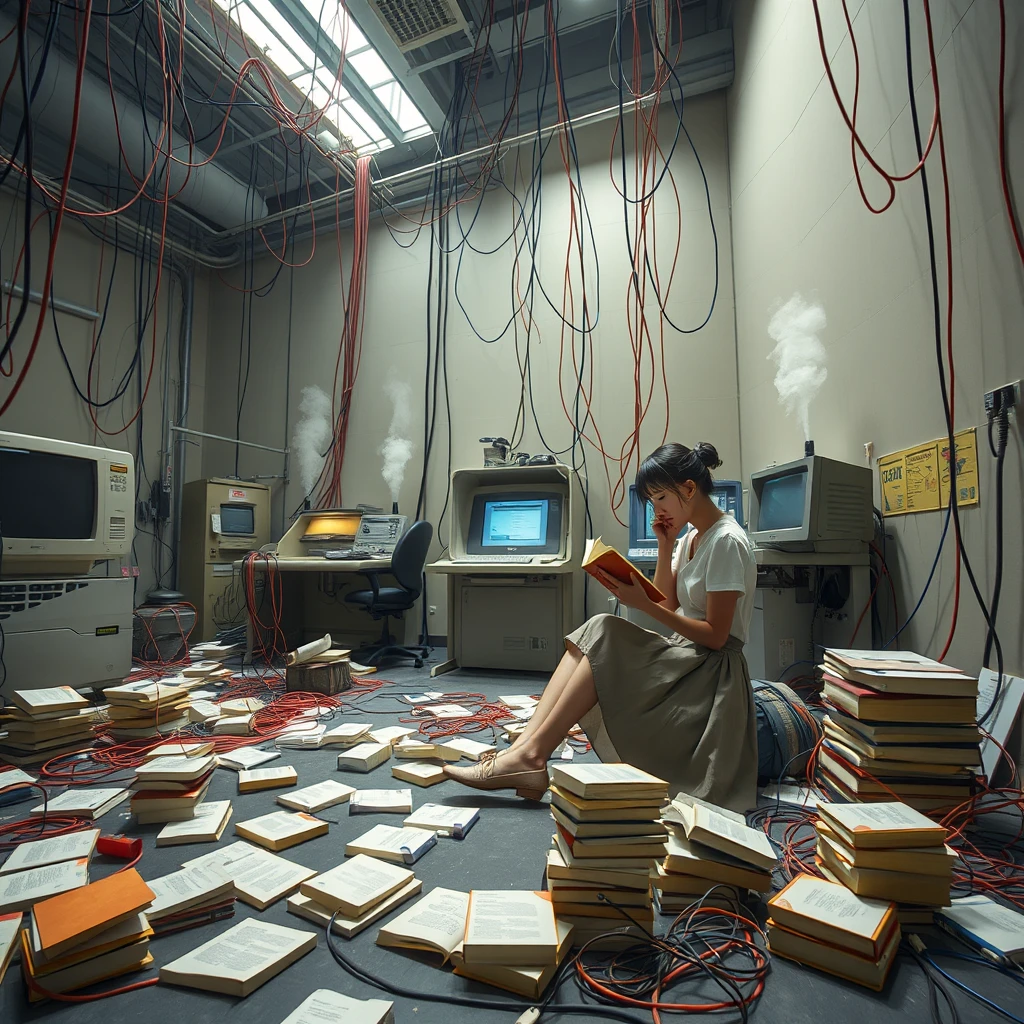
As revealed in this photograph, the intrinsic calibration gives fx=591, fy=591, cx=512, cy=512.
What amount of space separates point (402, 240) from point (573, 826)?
185 inches

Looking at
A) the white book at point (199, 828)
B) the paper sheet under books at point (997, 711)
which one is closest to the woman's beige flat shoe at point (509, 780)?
the white book at point (199, 828)

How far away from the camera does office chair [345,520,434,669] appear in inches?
140

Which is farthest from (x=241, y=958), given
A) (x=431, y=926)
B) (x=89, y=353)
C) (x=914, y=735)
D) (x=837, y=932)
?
(x=89, y=353)

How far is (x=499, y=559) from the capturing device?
11.2ft

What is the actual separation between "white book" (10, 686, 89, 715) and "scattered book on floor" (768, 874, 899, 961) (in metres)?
2.26

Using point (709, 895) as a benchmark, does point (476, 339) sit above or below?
above

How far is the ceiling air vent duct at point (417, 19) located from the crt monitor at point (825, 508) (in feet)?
10.5

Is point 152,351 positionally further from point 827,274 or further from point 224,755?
point 827,274

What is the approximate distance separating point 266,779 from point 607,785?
3.94 feet

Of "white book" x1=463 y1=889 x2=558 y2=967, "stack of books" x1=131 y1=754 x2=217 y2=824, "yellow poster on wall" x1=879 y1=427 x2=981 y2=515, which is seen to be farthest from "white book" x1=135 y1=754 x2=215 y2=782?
"yellow poster on wall" x1=879 y1=427 x2=981 y2=515

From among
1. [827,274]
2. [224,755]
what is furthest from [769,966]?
[827,274]

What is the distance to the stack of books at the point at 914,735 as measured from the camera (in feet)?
4.27

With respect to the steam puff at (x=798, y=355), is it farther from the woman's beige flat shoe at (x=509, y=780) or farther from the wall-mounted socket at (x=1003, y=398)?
the woman's beige flat shoe at (x=509, y=780)

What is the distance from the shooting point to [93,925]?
0.91 metres
